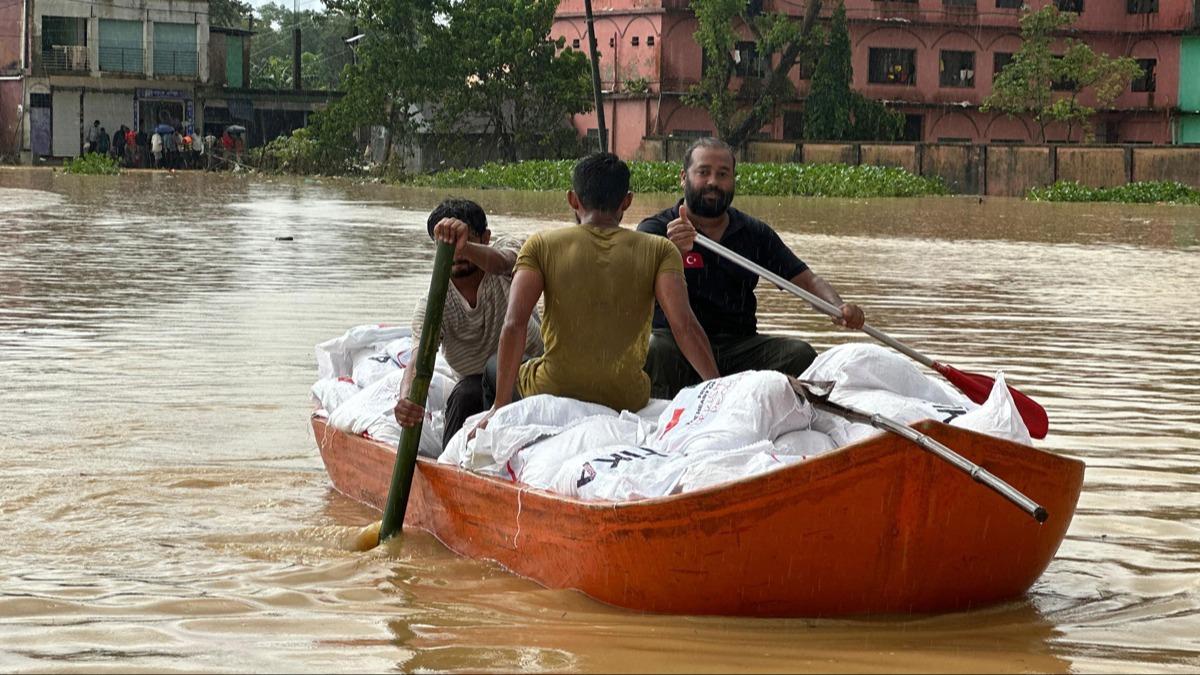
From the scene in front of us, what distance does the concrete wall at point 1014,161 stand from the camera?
41219mm

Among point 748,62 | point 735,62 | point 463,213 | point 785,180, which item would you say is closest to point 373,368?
point 463,213

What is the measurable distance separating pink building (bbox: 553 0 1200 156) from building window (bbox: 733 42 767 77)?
110 cm

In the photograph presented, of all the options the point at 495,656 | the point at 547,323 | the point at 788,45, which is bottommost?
the point at 495,656

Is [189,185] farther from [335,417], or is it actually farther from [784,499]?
[784,499]

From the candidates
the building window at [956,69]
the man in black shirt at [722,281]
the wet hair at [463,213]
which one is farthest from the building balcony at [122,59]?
the wet hair at [463,213]

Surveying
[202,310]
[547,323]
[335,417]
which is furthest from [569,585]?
[202,310]

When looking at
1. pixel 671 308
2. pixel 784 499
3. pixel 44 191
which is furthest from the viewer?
A: pixel 44 191

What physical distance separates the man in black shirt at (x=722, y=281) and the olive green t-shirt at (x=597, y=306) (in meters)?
0.89

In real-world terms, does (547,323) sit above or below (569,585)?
above

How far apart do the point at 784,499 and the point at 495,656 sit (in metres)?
0.97

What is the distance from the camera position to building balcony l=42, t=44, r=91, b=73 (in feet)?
181

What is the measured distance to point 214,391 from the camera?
1024 cm

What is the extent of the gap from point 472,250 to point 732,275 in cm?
158

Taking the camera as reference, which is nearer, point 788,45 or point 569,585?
point 569,585
